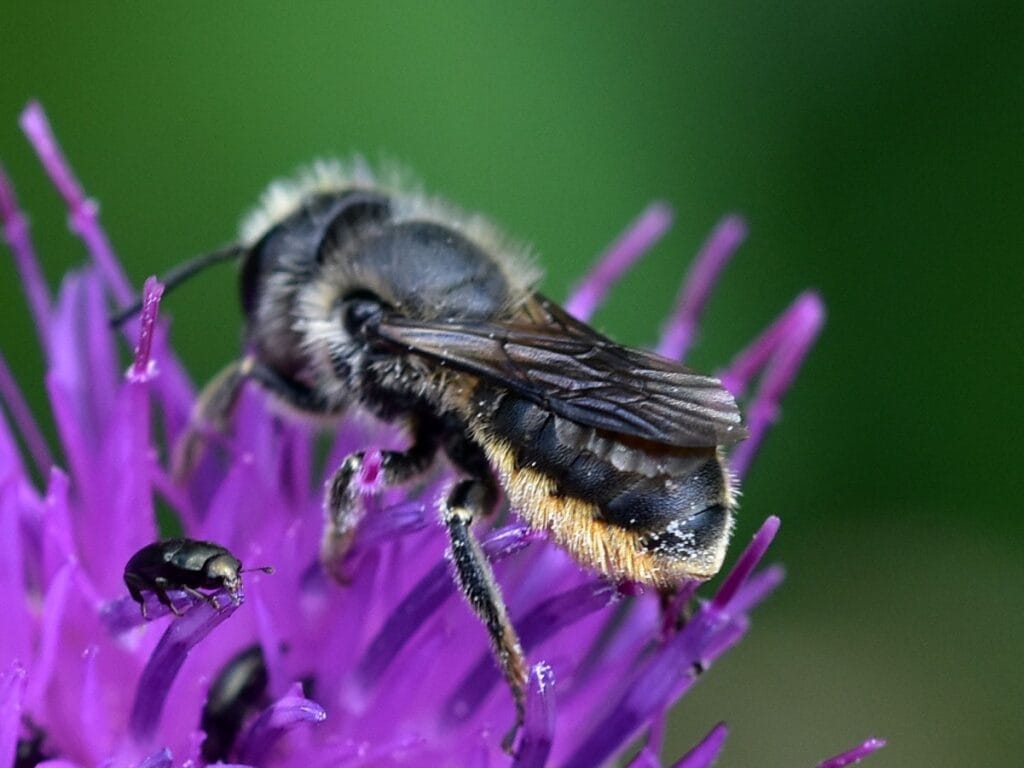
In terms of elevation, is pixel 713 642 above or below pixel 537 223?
below

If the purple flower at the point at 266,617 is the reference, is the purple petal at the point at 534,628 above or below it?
below

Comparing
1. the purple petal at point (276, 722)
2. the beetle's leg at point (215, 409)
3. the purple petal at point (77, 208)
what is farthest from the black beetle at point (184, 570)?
the purple petal at point (77, 208)

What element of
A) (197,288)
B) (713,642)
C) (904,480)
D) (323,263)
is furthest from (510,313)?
(904,480)

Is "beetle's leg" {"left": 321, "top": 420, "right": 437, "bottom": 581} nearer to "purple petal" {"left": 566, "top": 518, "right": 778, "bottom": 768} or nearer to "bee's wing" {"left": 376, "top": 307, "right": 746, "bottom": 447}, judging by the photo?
"bee's wing" {"left": 376, "top": 307, "right": 746, "bottom": 447}

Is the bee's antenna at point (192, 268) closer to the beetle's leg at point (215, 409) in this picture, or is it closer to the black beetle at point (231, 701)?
the beetle's leg at point (215, 409)

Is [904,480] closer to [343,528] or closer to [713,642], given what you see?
[713,642]

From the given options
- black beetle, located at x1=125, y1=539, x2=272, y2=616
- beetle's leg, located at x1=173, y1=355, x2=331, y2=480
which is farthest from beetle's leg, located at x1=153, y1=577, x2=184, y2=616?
beetle's leg, located at x1=173, y1=355, x2=331, y2=480
